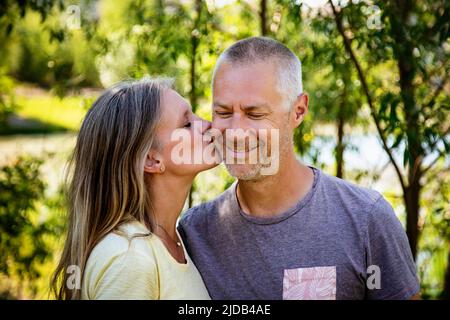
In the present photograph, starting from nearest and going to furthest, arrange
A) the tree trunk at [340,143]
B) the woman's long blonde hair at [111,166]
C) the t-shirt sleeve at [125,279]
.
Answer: the t-shirt sleeve at [125,279] → the woman's long blonde hair at [111,166] → the tree trunk at [340,143]

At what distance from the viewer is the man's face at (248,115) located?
241 centimetres

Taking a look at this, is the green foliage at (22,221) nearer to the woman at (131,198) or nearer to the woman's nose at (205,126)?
the woman at (131,198)

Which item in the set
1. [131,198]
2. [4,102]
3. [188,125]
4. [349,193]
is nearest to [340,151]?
[349,193]

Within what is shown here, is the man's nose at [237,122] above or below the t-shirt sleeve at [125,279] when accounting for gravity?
above

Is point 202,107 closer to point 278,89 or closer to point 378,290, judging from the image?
point 278,89

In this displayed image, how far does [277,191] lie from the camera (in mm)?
2449

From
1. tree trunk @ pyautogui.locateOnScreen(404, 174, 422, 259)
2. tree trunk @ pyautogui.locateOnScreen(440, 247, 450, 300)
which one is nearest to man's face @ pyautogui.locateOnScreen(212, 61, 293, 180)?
tree trunk @ pyautogui.locateOnScreen(404, 174, 422, 259)

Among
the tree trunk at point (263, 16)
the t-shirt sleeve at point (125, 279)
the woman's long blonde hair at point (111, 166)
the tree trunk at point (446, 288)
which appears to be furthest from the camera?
the tree trunk at point (263, 16)

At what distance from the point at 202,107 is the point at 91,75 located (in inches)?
35.0

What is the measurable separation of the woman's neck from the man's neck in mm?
289

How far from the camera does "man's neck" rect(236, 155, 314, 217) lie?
2.44m

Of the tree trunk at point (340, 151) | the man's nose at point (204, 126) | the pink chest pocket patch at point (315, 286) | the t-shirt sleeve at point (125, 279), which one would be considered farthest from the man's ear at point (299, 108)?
the tree trunk at point (340, 151)

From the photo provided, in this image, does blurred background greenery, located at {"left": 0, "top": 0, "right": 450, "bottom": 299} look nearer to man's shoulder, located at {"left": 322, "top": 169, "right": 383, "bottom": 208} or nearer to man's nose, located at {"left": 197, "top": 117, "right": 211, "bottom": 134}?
man's shoulder, located at {"left": 322, "top": 169, "right": 383, "bottom": 208}
